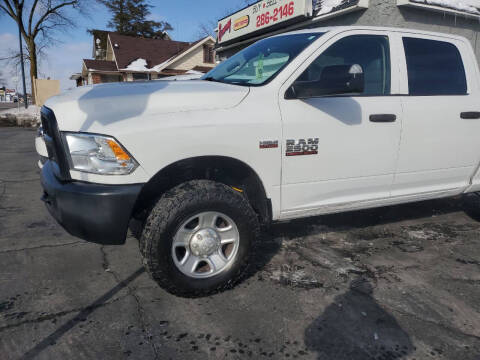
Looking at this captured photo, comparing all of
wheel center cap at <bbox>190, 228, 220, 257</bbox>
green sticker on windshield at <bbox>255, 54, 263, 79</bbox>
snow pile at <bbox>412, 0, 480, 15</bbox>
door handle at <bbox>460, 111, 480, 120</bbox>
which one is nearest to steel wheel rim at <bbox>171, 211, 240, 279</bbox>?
wheel center cap at <bbox>190, 228, 220, 257</bbox>

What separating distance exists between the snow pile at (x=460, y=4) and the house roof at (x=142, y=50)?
2453 centimetres

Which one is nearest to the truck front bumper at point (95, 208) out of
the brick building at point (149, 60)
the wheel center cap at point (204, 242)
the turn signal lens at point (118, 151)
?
the turn signal lens at point (118, 151)

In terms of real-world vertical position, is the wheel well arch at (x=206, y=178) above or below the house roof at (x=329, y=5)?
below

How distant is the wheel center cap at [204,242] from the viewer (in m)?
2.54

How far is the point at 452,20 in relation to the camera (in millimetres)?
8539

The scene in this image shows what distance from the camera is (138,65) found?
30.1 meters

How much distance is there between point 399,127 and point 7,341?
3146 mm

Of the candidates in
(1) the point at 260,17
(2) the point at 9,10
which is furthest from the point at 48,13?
(1) the point at 260,17

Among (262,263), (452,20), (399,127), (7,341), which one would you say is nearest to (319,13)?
(452,20)

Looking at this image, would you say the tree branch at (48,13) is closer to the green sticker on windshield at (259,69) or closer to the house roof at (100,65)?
the house roof at (100,65)

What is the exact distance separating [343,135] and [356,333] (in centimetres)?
141

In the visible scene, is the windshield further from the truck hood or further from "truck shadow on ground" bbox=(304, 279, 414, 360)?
"truck shadow on ground" bbox=(304, 279, 414, 360)

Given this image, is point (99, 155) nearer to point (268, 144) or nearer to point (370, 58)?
point (268, 144)

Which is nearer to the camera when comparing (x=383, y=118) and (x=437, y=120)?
(x=383, y=118)
